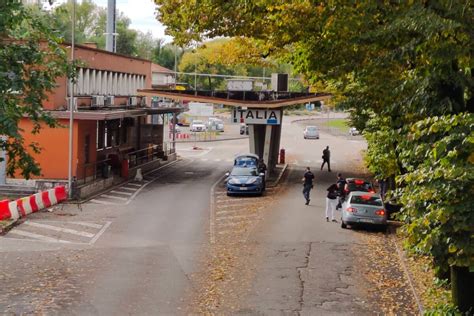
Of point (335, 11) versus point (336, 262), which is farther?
point (336, 262)

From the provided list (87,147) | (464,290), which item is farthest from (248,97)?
(464,290)

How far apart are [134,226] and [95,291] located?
9.05m

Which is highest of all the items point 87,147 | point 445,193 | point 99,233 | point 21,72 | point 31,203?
point 21,72

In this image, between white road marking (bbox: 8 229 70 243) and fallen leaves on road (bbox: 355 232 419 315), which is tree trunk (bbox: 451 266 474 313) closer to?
fallen leaves on road (bbox: 355 232 419 315)

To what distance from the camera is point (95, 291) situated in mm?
17156

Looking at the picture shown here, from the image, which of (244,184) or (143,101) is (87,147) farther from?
(143,101)

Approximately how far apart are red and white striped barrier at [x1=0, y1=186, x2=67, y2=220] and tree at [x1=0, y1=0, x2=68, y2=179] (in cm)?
1138

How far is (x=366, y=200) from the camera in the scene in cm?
2661

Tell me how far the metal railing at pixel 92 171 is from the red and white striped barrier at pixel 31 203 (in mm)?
2840

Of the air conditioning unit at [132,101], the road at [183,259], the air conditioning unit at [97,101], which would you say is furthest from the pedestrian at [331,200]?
the air conditioning unit at [132,101]

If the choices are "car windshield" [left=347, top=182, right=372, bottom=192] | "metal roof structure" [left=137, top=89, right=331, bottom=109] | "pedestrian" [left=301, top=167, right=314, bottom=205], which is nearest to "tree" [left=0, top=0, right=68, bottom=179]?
"pedestrian" [left=301, top=167, right=314, bottom=205]

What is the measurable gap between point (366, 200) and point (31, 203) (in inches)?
493

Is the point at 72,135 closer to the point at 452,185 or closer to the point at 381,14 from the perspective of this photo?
the point at 381,14

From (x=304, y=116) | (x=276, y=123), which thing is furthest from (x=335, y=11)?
(x=304, y=116)
